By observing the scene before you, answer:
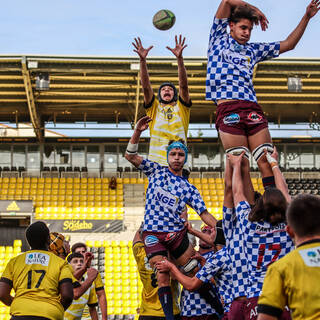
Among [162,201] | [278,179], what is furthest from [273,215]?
[162,201]

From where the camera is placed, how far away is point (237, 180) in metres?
4.86

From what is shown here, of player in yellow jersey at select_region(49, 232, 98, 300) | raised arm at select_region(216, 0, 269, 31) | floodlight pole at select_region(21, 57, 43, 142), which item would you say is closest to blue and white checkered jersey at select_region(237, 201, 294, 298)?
raised arm at select_region(216, 0, 269, 31)

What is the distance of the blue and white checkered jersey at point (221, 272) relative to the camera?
4.99 meters

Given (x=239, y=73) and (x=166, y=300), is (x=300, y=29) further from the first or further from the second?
(x=166, y=300)

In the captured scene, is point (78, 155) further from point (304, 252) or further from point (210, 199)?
point (304, 252)

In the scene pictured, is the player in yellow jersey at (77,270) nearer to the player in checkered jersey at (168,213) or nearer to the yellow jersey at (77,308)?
the yellow jersey at (77,308)

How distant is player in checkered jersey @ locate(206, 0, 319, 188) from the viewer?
5387 millimetres

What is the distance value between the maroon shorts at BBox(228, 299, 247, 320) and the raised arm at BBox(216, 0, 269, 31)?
278cm

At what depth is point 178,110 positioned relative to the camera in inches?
284

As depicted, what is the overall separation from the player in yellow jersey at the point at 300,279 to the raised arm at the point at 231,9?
3.10 meters

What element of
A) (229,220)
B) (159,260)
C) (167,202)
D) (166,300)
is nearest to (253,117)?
(229,220)

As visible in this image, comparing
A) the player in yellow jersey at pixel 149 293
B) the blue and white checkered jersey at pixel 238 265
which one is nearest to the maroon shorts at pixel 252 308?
the blue and white checkered jersey at pixel 238 265

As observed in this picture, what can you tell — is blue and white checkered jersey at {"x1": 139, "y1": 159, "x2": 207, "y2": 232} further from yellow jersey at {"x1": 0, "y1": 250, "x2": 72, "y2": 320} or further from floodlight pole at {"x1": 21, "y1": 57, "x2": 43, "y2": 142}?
floodlight pole at {"x1": 21, "y1": 57, "x2": 43, "y2": 142}

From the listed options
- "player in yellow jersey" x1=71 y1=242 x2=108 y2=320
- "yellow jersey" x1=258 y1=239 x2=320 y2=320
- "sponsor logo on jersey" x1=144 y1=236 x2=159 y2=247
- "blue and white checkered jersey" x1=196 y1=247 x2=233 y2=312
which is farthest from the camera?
"player in yellow jersey" x1=71 y1=242 x2=108 y2=320
